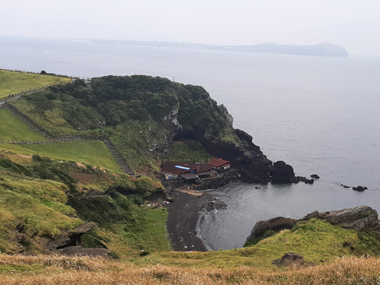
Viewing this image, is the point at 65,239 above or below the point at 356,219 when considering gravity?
below

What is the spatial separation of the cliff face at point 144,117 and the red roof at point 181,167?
380cm

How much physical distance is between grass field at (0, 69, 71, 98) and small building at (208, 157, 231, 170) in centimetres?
4205

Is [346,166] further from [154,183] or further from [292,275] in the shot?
[292,275]

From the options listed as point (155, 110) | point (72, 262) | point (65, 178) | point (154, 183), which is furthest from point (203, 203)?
point (72, 262)

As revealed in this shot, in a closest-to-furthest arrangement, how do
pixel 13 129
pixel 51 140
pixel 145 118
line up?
pixel 13 129 → pixel 51 140 → pixel 145 118

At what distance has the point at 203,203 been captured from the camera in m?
60.8

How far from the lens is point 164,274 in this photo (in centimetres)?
1531

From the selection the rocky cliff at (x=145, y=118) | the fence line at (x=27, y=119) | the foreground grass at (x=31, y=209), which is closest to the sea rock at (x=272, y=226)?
the foreground grass at (x=31, y=209)

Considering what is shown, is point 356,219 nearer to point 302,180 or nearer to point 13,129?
point 302,180

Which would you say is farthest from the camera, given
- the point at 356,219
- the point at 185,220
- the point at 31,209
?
the point at 185,220

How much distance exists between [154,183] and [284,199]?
26390 mm

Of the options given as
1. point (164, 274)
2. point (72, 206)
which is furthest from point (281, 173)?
point (164, 274)

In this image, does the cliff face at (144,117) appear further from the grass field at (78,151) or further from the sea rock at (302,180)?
the sea rock at (302,180)

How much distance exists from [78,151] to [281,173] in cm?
4446
